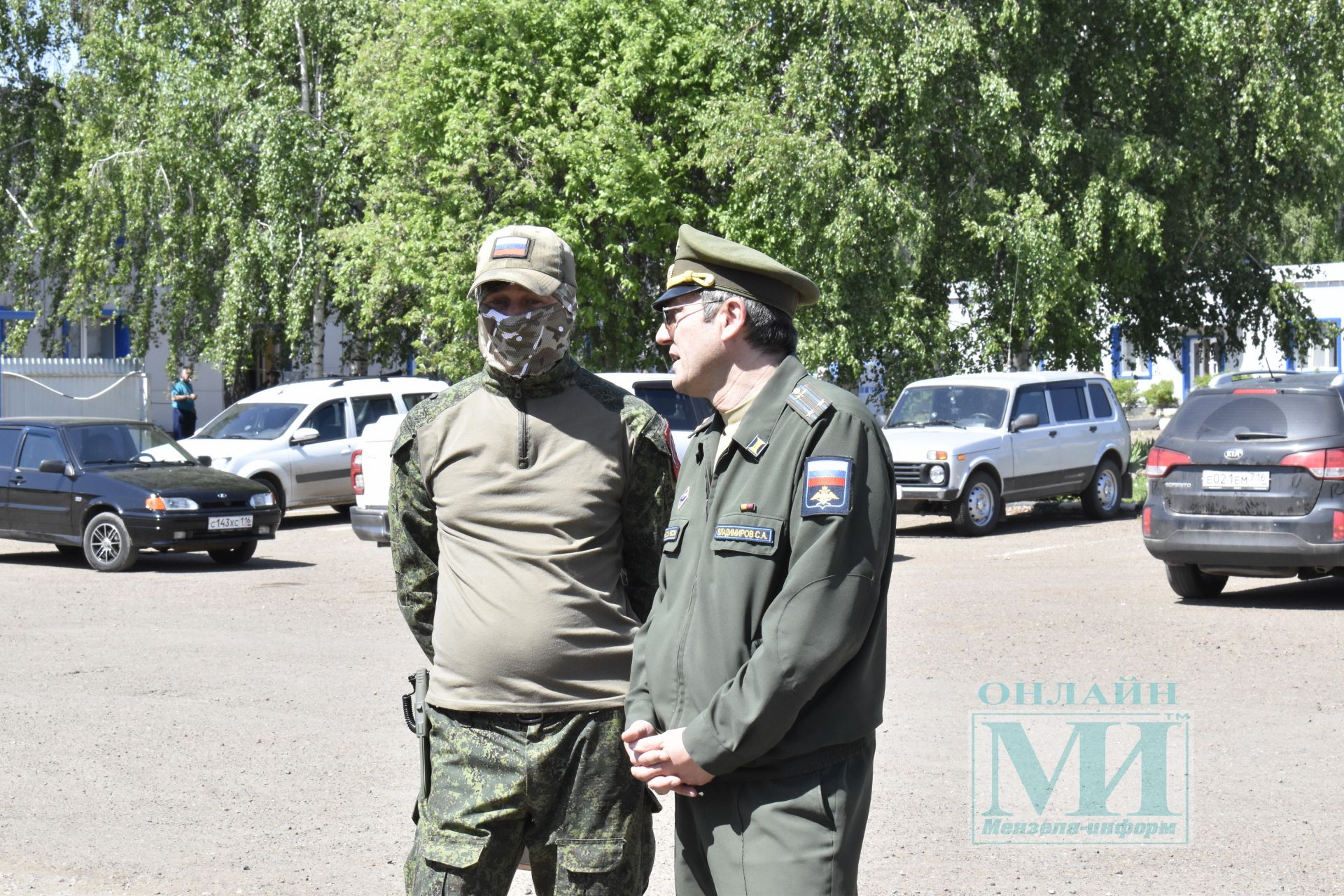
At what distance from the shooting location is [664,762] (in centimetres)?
277

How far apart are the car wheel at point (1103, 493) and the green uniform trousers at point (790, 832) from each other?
1857 centimetres

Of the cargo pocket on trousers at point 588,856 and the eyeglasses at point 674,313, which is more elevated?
the eyeglasses at point 674,313

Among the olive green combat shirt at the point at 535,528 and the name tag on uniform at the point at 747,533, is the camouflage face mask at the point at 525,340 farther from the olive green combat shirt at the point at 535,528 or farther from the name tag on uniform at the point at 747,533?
the name tag on uniform at the point at 747,533

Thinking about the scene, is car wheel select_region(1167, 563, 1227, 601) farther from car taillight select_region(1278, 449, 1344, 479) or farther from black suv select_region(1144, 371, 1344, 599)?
car taillight select_region(1278, 449, 1344, 479)

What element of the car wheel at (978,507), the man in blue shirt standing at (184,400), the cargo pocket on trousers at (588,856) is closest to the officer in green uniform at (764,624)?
the cargo pocket on trousers at (588,856)

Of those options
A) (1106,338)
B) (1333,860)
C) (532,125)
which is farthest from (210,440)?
(1333,860)

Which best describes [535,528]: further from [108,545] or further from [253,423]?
[253,423]

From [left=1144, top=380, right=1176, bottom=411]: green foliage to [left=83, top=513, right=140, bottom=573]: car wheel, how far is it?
156 ft

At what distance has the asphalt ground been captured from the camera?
214 inches

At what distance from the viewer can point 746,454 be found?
282 cm

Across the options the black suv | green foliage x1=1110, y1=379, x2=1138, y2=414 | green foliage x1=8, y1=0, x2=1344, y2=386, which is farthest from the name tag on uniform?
green foliage x1=1110, y1=379, x2=1138, y2=414

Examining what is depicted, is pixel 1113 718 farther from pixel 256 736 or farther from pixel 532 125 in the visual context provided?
pixel 532 125

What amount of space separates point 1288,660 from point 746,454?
305 inches

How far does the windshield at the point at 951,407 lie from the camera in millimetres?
19531
